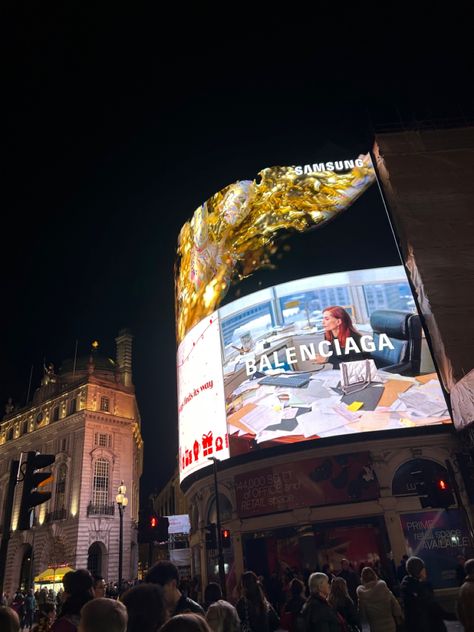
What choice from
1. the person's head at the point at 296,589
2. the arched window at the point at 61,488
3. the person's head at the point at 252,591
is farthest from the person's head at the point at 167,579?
the arched window at the point at 61,488

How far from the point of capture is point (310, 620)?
18.6 ft

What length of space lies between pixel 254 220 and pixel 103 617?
29.6m

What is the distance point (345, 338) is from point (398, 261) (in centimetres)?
620

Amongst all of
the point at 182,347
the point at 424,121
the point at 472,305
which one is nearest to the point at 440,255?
the point at 472,305

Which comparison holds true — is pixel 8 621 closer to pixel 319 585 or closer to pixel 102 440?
pixel 319 585

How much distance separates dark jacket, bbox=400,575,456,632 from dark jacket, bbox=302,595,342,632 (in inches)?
39.8

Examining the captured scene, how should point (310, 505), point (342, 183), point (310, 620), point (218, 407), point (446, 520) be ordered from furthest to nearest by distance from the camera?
1. point (342, 183)
2. point (218, 407)
3. point (310, 505)
4. point (446, 520)
5. point (310, 620)

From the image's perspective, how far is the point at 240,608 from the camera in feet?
25.5

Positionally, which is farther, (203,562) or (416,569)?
(203,562)

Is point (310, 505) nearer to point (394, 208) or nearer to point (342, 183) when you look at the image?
point (394, 208)

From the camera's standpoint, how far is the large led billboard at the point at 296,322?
23672mm

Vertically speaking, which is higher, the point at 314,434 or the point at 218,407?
the point at 218,407

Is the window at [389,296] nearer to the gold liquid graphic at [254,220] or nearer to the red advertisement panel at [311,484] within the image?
the gold liquid graphic at [254,220]

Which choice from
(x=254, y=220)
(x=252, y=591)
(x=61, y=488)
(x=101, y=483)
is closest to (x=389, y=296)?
(x=254, y=220)
